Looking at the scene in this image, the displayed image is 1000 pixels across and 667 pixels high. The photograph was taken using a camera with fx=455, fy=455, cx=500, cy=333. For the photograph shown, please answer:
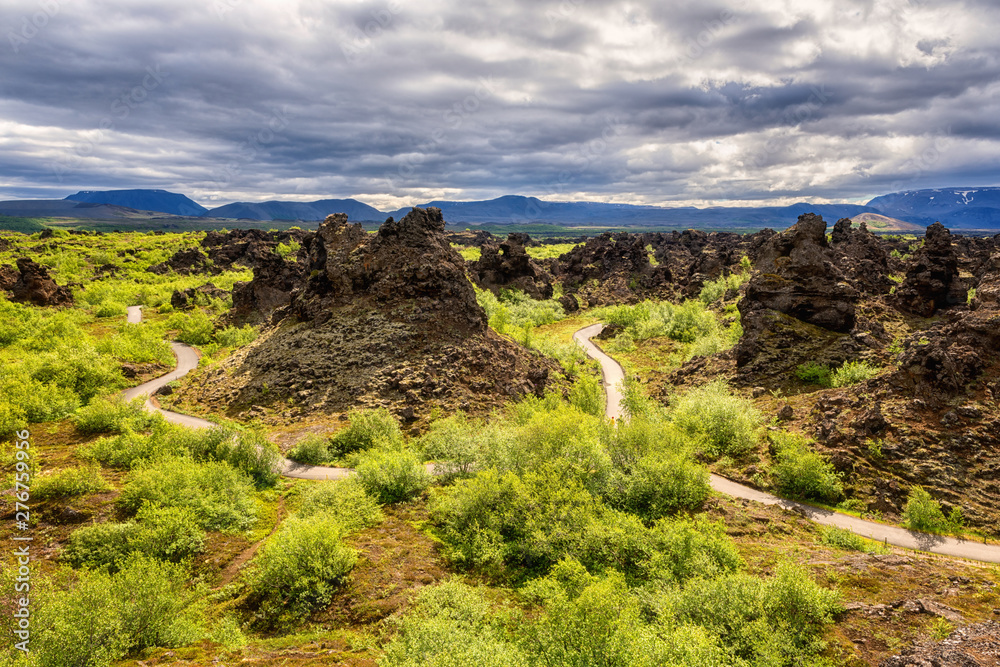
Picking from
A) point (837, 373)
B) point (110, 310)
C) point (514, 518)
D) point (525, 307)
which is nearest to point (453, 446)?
point (514, 518)

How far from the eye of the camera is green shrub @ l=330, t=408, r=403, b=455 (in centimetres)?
3212

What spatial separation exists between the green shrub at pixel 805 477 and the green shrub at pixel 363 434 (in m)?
25.0

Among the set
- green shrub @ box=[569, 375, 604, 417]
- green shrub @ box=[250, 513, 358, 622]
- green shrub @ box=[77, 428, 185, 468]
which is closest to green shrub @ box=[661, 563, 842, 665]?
green shrub @ box=[250, 513, 358, 622]

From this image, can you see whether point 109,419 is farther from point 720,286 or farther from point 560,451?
point 720,286

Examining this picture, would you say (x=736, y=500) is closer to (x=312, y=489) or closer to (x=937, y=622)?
(x=937, y=622)

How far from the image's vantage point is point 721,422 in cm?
3400

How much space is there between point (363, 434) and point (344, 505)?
9131 mm

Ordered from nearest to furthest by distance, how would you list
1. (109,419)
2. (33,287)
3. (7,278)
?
(109,419) → (7,278) → (33,287)

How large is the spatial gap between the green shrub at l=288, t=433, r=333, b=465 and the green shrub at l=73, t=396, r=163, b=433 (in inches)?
402

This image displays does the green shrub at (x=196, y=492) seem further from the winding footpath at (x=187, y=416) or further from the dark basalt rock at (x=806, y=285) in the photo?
the dark basalt rock at (x=806, y=285)

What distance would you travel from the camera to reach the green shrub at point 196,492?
2234cm

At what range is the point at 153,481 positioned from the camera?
22.8 metres

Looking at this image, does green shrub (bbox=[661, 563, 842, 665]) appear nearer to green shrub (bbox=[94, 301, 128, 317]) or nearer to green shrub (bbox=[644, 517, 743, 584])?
green shrub (bbox=[644, 517, 743, 584])

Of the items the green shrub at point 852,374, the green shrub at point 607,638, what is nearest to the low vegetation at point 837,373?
the green shrub at point 852,374
